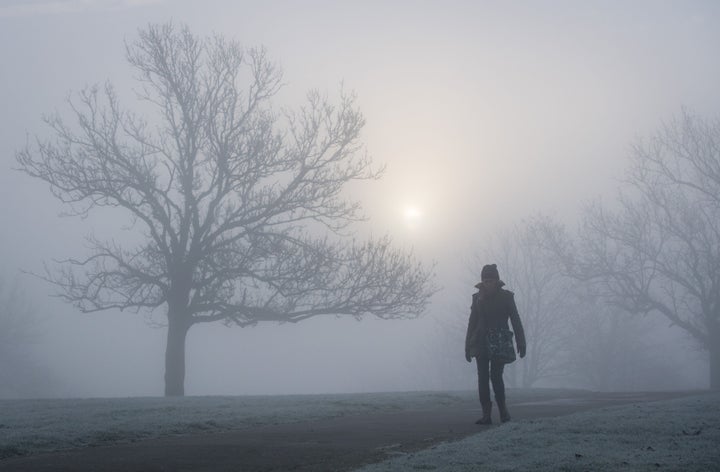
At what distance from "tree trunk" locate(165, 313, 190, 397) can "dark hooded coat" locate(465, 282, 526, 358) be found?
16.7 m

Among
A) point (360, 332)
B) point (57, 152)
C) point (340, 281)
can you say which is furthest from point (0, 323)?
point (360, 332)

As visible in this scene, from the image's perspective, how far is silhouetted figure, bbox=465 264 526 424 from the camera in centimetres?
1152

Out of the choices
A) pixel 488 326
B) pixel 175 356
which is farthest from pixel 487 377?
pixel 175 356

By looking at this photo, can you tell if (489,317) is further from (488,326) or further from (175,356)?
(175,356)

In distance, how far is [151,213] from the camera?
2686 centimetres

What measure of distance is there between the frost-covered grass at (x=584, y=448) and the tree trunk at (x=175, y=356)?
58.8 feet

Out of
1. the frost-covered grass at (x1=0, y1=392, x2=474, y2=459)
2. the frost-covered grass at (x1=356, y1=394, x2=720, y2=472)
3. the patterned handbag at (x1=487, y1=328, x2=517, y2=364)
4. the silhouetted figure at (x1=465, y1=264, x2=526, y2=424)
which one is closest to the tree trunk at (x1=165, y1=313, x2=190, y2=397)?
the frost-covered grass at (x1=0, y1=392, x2=474, y2=459)

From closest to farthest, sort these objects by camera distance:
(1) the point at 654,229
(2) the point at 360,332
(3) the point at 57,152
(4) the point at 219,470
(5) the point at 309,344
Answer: (4) the point at 219,470 < (3) the point at 57,152 < (1) the point at 654,229 < (5) the point at 309,344 < (2) the point at 360,332

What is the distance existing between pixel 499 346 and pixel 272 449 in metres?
3.99

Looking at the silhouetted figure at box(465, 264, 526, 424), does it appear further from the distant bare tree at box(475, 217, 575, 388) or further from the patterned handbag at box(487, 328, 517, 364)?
the distant bare tree at box(475, 217, 575, 388)

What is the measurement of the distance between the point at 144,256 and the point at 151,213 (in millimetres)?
1549

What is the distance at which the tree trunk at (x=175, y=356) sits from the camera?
87.1 ft

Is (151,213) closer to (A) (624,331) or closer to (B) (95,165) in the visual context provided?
(B) (95,165)

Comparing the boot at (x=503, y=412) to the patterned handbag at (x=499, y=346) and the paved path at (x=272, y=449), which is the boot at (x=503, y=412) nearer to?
the paved path at (x=272, y=449)
